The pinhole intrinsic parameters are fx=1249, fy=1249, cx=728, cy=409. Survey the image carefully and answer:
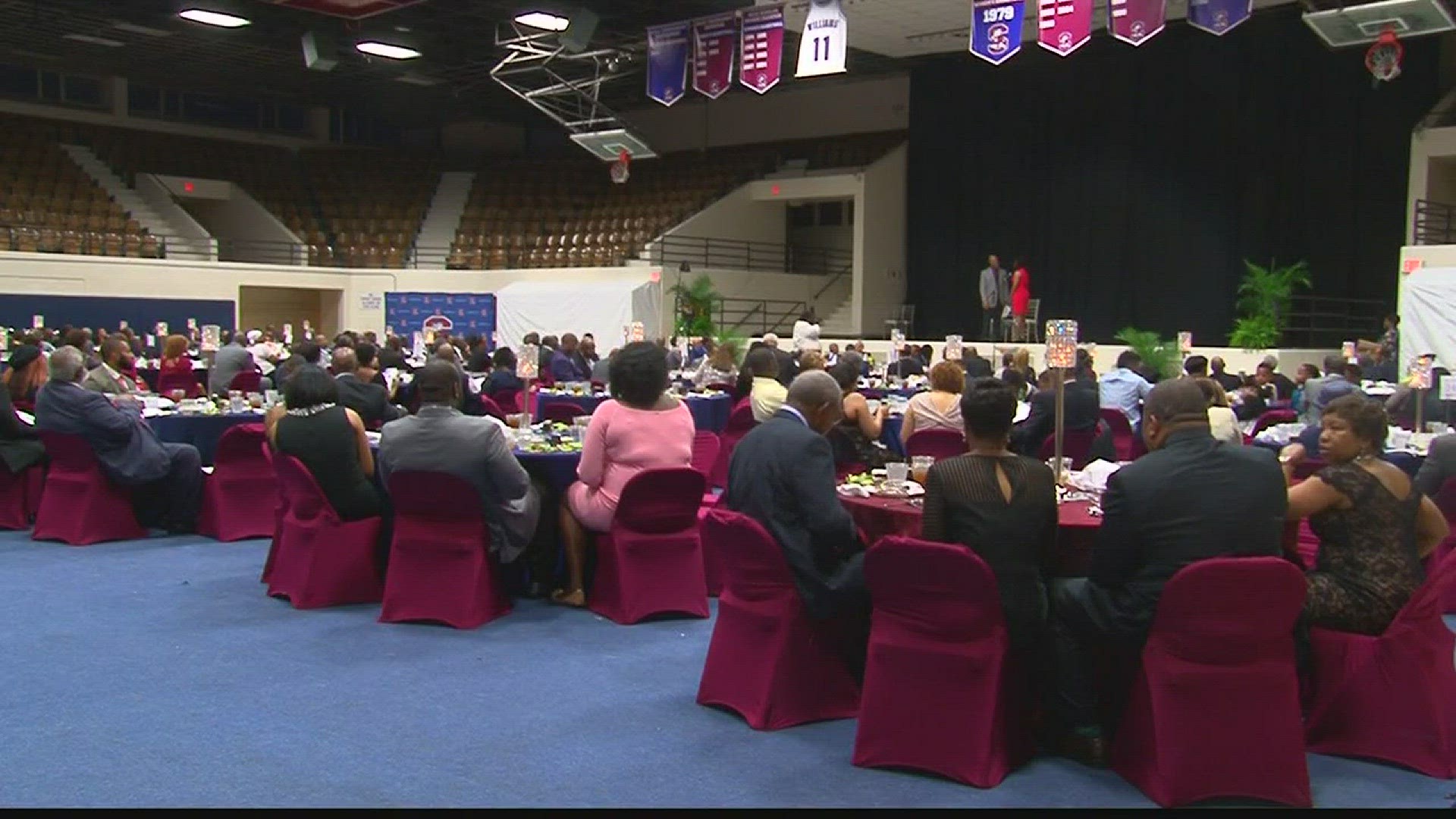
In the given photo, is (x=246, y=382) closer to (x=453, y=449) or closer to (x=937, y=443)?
(x=453, y=449)

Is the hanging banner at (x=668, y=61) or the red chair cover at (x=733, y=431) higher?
the hanging banner at (x=668, y=61)

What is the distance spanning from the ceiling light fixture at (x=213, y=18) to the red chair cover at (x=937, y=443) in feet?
46.0

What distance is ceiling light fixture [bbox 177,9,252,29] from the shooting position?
1734 centimetres

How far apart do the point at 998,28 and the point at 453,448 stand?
25.9 ft

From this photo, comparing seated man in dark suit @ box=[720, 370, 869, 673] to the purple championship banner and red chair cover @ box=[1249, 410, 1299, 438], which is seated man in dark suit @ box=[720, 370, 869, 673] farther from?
the purple championship banner

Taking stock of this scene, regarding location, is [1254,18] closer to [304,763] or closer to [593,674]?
[593,674]

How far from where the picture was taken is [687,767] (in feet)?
13.2

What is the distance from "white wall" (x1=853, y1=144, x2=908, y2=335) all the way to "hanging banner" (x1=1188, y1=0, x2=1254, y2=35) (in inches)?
448

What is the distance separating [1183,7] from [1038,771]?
49.3 feet

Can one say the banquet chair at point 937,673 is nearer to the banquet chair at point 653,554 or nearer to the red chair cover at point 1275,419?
the banquet chair at point 653,554

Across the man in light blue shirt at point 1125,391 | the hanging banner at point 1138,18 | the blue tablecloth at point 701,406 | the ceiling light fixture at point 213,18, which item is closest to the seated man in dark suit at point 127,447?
the blue tablecloth at point 701,406

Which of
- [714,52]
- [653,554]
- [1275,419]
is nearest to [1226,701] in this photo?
[653,554]

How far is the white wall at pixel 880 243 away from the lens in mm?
22031

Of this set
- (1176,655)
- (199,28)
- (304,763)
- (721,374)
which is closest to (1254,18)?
(721,374)
